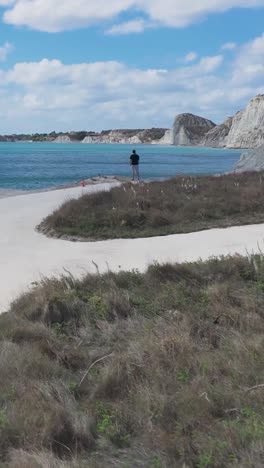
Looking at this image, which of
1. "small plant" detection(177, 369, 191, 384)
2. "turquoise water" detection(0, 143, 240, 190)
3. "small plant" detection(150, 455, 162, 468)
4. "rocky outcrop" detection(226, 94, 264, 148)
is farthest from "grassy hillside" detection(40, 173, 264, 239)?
"rocky outcrop" detection(226, 94, 264, 148)

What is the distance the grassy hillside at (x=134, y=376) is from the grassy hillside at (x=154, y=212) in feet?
25.6

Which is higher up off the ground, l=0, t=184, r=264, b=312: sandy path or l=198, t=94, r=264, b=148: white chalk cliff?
l=198, t=94, r=264, b=148: white chalk cliff

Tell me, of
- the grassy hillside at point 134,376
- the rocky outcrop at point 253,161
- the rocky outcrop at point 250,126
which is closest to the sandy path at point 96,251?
the grassy hillside at point 134,376

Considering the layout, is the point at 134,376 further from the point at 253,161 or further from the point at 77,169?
the point at 77,169

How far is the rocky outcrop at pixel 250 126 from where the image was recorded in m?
152

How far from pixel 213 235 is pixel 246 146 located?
15577 cm

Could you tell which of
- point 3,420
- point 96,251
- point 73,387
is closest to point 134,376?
point 73,387

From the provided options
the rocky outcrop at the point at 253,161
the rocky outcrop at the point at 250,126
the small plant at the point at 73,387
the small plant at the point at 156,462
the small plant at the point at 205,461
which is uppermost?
the rocky outcrop at the point at 250,126

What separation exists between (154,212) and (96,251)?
4302mm

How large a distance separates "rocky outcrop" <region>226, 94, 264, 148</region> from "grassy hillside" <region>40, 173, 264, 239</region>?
5066 inches

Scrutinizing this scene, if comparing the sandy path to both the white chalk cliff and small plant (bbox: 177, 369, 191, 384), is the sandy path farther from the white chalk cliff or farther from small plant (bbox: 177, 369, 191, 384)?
the white chalk cliff

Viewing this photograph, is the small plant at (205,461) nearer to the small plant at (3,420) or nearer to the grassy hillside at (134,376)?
the grassy hillside at (134,376)

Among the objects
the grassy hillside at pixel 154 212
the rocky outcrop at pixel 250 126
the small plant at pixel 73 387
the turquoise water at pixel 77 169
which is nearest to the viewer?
the small plant at pixel 73 387

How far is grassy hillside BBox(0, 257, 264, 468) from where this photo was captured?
3.96 meters
